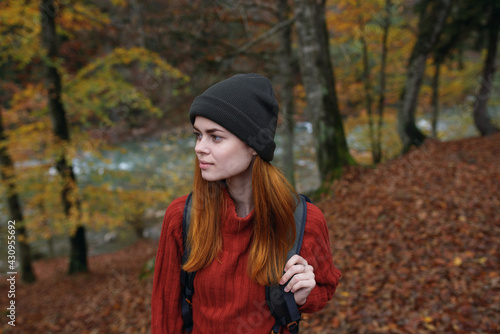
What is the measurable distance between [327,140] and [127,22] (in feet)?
20.0

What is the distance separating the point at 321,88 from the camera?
6.81 meters

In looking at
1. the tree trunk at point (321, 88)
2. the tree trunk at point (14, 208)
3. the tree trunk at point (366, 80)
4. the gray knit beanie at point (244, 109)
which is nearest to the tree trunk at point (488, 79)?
the tree trunk at point (366, 80)

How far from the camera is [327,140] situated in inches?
280

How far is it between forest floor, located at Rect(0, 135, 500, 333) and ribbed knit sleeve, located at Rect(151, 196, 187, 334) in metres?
2.70

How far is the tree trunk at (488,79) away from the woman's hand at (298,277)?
10644 millimetres

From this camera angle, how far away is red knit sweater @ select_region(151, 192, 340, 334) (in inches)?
57.4

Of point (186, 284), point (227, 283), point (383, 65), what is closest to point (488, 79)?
point (383, 65)

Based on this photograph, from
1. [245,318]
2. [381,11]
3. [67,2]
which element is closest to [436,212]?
[245,318]

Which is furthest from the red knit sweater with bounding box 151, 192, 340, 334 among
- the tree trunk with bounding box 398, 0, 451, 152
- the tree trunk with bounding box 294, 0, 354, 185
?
the tree trunk with bounding box 398, 0, 451, 152

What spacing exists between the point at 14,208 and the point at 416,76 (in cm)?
1276

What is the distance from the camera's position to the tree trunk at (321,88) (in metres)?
6.47

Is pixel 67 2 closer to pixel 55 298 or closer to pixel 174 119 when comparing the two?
pixel 174 119

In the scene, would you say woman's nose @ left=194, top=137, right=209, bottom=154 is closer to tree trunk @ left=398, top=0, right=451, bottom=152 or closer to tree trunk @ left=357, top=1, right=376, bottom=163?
tree trunk @ left=398, top=0, right=451, bottom=152

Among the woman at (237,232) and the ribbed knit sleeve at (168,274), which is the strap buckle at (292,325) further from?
the ribbed knit sleeve at (168,274)
